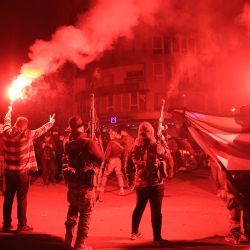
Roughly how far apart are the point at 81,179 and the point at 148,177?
1.13m

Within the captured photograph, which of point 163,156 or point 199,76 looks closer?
point 163,156

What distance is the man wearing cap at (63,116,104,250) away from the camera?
20.5 ft

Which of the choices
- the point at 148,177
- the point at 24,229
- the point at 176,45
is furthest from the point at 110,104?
the point at 148,177

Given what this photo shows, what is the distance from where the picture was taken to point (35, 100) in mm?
43094

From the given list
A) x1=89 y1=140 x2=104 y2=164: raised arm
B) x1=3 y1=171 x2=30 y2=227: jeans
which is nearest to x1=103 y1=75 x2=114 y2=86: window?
x1=3 y1=171 x2=30 y2=227: jeans

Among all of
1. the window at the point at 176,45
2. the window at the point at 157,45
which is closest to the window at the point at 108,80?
the window at the point at 157,45

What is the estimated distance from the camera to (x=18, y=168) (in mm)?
7656

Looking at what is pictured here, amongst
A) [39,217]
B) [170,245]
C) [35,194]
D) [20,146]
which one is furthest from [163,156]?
[35,194]

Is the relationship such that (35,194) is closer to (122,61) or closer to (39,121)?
(122,61)

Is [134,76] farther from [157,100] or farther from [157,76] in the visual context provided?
[157,100]

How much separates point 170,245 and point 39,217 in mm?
3444

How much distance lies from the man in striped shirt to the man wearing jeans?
2.02 meters

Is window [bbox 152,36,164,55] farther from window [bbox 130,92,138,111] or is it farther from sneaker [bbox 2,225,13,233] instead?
sneaker [bbox 2,225,13,233]

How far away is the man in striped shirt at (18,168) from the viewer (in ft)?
25.0
